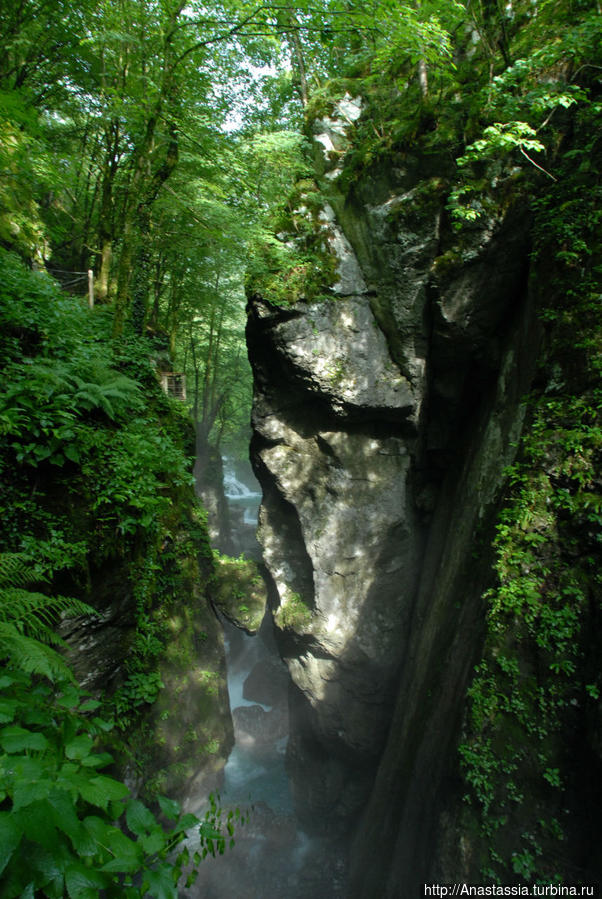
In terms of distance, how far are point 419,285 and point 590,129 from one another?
10.2ft

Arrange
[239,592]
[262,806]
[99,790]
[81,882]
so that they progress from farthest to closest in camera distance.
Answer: [239,592]
[262,806]
[99,790]
[81,882]

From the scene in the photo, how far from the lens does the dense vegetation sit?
1.88 meters

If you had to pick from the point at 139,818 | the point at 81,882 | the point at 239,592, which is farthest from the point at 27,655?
the point at 239,592

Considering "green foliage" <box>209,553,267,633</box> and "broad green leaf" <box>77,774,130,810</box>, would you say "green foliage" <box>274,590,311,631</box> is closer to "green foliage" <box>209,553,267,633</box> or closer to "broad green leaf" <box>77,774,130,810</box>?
"green foliage" <box>209,553,267,633</box>

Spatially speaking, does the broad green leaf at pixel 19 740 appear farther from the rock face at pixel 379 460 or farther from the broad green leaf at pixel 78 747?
the rock face at pixel 379 460

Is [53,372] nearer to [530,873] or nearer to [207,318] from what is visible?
[530,873]

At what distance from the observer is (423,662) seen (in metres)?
7.01

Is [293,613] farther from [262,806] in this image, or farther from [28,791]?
[28,791]

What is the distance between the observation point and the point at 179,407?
7.83 metres

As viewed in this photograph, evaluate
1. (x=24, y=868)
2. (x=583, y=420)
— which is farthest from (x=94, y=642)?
(x=583, y=420)

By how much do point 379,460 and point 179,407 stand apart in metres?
4.41

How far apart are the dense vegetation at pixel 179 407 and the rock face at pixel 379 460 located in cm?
64

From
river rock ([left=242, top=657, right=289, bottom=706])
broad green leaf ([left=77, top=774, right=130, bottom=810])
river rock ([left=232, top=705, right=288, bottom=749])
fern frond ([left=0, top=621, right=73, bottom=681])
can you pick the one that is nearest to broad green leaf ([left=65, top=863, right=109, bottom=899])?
broad green leaf ([left=77, top=774, right=130, bottom=810])

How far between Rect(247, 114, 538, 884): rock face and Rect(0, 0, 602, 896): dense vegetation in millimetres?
643
